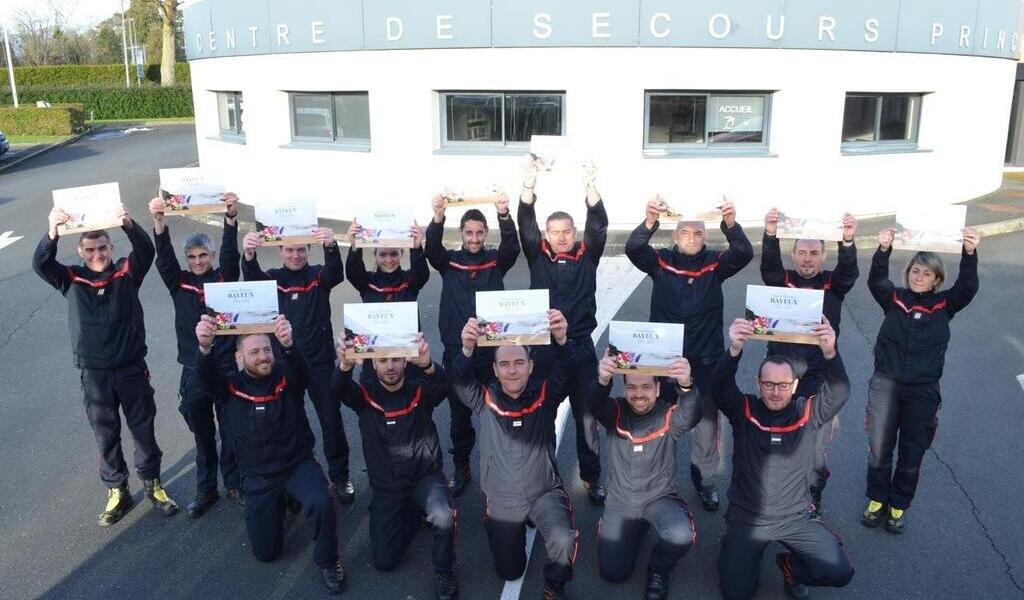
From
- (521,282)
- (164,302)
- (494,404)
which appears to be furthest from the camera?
(521,282)

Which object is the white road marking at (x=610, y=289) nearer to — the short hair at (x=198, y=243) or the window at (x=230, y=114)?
the short hair at (x=198, y=243)

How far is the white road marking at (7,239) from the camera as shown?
14449 mm

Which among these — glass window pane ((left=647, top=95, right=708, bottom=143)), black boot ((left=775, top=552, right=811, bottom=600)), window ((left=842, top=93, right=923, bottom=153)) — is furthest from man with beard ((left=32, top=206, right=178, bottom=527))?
window ((left=842, top=93, right=923, bottom=153))

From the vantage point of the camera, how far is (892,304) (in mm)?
5500

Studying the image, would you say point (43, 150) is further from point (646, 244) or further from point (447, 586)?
point (447, 586)

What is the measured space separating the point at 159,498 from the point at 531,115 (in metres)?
10.0

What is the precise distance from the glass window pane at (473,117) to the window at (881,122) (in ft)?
21.1

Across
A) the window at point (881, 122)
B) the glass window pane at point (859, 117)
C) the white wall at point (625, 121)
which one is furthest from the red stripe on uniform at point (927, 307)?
the glass window pane at point (859, 117)

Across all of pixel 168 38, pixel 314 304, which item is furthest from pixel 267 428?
pixel 168 38

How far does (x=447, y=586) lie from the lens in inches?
189

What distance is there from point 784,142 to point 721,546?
35.4 ft

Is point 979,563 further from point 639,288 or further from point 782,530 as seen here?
point 639,288

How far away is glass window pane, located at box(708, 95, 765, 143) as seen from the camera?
14180mm

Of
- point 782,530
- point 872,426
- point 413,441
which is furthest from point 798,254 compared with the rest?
point 413,441
